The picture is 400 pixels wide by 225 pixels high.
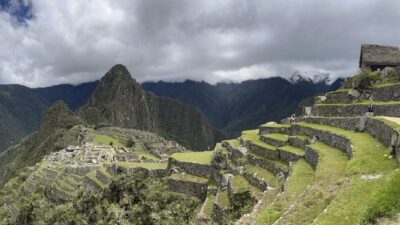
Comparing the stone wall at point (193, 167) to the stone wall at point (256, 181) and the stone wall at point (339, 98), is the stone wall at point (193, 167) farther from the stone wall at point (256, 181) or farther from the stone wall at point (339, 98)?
the stone wall at point (339, 98)

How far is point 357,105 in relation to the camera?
24.8m

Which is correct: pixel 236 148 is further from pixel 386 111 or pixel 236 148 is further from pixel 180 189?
pixel 386 111

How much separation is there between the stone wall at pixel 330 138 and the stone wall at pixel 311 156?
4.07ft

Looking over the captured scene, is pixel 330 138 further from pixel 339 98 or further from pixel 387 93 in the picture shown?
pixel 339 98

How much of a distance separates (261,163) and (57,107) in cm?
16883

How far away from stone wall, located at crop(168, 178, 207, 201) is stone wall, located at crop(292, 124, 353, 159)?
7840 millimetres

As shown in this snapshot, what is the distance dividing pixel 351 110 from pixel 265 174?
22.3 feet

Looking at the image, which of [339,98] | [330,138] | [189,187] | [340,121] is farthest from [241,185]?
[339,98]

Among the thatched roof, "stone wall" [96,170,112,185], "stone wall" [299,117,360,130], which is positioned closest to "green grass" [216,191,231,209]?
"stone wall" [299,117,360,130]

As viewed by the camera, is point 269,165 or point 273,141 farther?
point 273,141

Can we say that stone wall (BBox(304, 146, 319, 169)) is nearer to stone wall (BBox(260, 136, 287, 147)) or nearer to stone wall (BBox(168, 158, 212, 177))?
stone wall (BBox(260, 136, 287, 147))

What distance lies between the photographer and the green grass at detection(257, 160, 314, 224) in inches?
539

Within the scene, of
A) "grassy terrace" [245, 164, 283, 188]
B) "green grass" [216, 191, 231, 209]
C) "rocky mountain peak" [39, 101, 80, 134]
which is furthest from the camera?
"rocky mountain peak" [39, 101, 80, 134]

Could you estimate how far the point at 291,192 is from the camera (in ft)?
53.1
